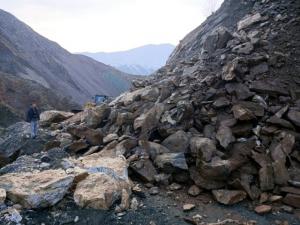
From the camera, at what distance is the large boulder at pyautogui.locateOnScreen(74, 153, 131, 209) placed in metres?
6.46

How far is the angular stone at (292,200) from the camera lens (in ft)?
22.6

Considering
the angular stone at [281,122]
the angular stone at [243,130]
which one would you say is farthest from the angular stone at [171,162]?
the angular stone at [281,122]

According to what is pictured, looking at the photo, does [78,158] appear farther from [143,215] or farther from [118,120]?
[143,215]

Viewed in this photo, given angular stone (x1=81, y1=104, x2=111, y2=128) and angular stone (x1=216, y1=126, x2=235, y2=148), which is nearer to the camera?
angular stone (x1=216, y1=126, x2=235, y2=148)

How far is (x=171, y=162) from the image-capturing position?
7777 mm

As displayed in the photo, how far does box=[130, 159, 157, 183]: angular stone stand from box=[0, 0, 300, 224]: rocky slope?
2 centimetres

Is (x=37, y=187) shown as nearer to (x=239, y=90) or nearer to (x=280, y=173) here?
(x=280, y=173)

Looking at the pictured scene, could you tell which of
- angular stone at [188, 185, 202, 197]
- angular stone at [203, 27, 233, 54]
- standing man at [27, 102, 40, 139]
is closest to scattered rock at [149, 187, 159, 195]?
angular stone at [188, 185, 202, 197]

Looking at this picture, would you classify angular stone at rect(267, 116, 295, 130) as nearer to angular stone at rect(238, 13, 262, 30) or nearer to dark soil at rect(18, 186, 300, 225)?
dark soil at rect(18, 186, 300, 225)

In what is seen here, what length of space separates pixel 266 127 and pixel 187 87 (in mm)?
2676

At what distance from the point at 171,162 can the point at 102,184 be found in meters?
1.69

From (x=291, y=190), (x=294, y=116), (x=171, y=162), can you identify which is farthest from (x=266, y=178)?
(x=171, y=162)

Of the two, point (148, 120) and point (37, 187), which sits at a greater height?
point (148, 120)

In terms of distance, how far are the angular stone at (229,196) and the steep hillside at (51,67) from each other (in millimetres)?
23326
